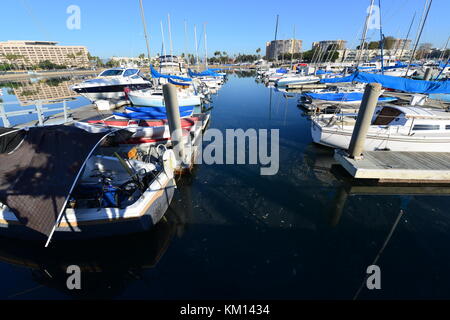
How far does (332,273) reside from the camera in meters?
5.16

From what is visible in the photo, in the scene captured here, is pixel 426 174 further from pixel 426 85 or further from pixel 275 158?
pixel 426 85

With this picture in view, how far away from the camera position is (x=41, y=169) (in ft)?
15.6

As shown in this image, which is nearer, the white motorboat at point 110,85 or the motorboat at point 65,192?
the motorboat at point 65,192

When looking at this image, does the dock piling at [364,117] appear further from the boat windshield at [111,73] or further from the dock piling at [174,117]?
the boat windshield at [111,73]

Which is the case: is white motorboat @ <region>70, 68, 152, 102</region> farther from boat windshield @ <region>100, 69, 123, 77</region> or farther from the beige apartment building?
the beige apartment building

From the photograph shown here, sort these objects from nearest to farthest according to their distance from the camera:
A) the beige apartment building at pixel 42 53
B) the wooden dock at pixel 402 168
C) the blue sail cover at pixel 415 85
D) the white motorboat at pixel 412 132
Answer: the wooden dock at pixel 402 168, the white motorboat at pixel 412 132, the blue sail cover at pixel 415 85, the beige apartment building at pixel 42 53

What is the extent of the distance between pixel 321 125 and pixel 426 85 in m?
6.98

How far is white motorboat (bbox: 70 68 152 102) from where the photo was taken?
21078mm

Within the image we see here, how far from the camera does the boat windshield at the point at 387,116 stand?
10133mm

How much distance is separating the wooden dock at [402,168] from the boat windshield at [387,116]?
6.98ft

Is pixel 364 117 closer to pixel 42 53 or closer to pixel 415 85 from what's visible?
pixel 415 85

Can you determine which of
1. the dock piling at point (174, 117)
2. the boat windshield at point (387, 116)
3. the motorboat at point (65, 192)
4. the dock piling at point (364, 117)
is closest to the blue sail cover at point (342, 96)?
the boat windshield at point (387, 116)

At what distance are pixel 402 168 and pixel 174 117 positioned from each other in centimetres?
1004
